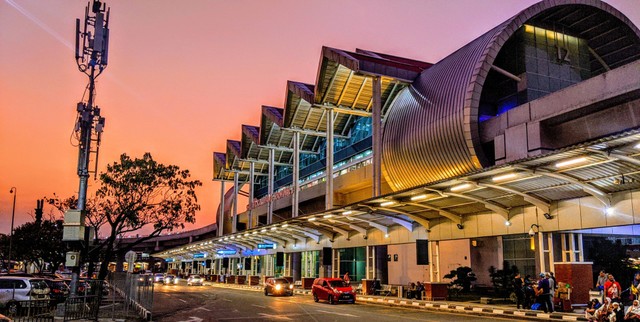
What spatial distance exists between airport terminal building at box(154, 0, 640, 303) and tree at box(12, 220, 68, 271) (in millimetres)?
21083

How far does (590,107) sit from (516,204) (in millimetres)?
5787

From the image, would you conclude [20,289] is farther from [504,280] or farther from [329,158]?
[504,280]

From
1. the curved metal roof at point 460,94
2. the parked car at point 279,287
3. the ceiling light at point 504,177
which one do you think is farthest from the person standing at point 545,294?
the parked car at point 279,287

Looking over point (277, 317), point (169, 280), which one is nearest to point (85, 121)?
point (277, 317)

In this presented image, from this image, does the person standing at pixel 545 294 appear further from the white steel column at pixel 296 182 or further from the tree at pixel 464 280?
the white steel column at pixel 296 182

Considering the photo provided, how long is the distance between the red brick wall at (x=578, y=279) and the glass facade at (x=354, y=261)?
83.5ft

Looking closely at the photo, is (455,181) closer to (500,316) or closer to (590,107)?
(500,316)

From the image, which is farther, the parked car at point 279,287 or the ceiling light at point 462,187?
the parked car at point 279,287

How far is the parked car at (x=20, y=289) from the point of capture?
23.7m

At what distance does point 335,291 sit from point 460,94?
13.6 metres

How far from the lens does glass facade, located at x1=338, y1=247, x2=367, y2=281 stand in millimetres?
48312

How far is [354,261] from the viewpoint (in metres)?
48.9

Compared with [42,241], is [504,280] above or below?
below

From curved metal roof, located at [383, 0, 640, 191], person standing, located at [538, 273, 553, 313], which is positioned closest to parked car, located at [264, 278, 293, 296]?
curved metal roof, located at [383, 0, 640, 191]
